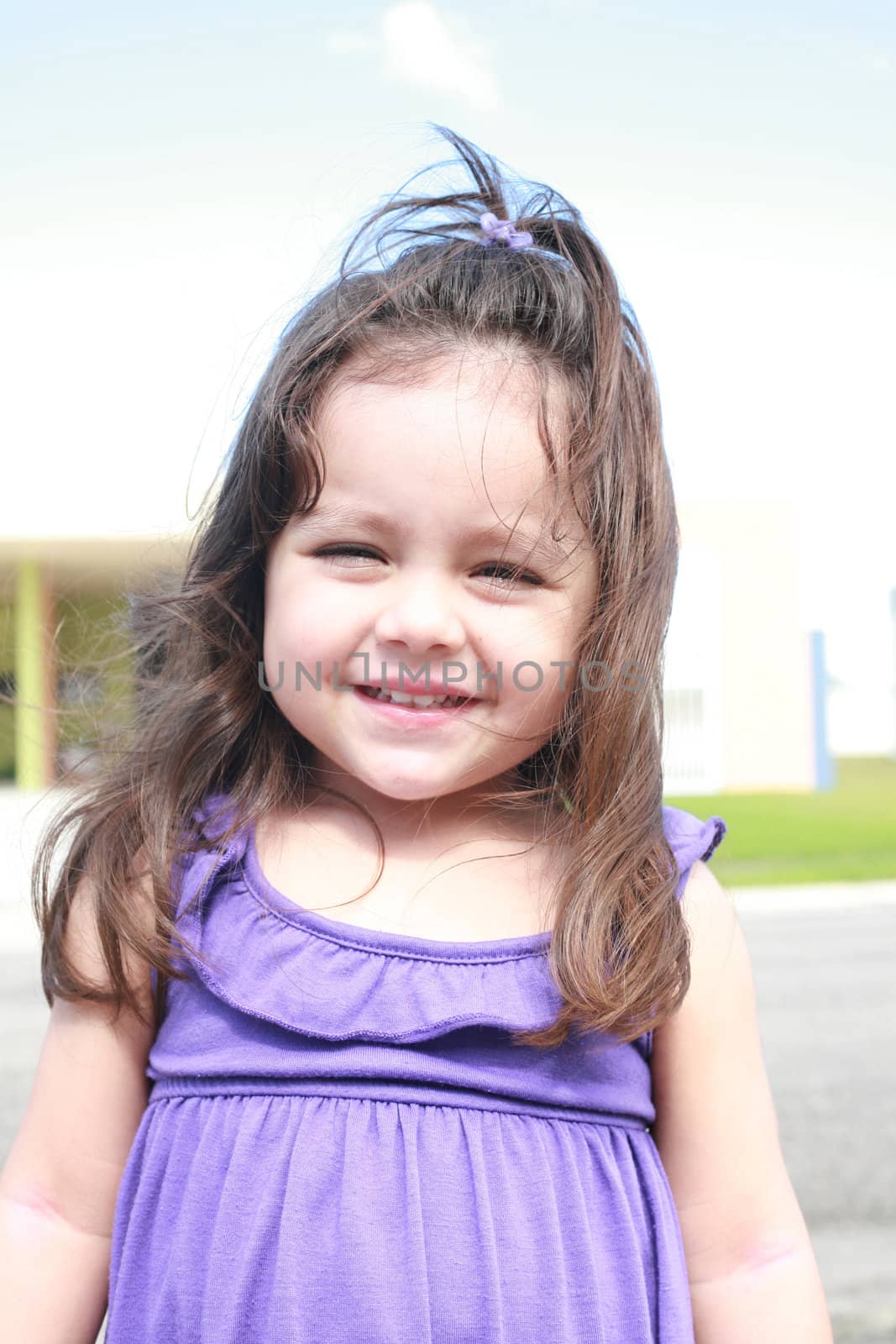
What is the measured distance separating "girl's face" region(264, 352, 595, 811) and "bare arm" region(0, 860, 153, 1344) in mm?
344

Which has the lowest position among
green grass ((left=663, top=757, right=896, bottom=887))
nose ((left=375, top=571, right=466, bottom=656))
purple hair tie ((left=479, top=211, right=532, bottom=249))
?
green grass ((left=663, top=757, right=896, bottom=887))

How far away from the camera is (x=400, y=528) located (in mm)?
1183

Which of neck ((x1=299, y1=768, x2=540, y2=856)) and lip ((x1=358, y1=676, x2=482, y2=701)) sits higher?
lip ((x1=358, y1=676, x2=482, y2=701))

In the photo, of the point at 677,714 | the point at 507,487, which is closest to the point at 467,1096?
the point at 507,487

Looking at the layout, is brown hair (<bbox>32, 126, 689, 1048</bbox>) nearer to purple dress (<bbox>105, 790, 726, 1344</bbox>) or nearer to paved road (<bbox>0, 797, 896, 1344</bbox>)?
purple dress (<bbox>105, 790, 726, 1344</bbox>)

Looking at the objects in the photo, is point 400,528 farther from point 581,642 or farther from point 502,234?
point 502,234

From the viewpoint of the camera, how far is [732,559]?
19.0 m

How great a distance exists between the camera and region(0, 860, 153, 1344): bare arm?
4.09 feet

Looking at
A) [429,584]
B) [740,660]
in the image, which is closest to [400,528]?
[429,584]

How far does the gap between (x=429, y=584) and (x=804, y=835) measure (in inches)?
452

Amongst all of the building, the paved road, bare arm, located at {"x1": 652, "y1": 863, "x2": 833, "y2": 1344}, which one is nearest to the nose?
bare arm, located at {"x1": 652, "y1": 863, "x2": 833, "y2": 1344}

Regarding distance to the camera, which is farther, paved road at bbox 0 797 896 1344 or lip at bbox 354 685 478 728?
paved road at bbox 0 797 896 1344

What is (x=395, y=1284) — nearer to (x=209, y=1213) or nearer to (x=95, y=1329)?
(x=209, y=1213)

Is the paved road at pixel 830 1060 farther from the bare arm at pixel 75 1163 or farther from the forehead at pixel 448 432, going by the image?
the forehead at pixel 448 432
